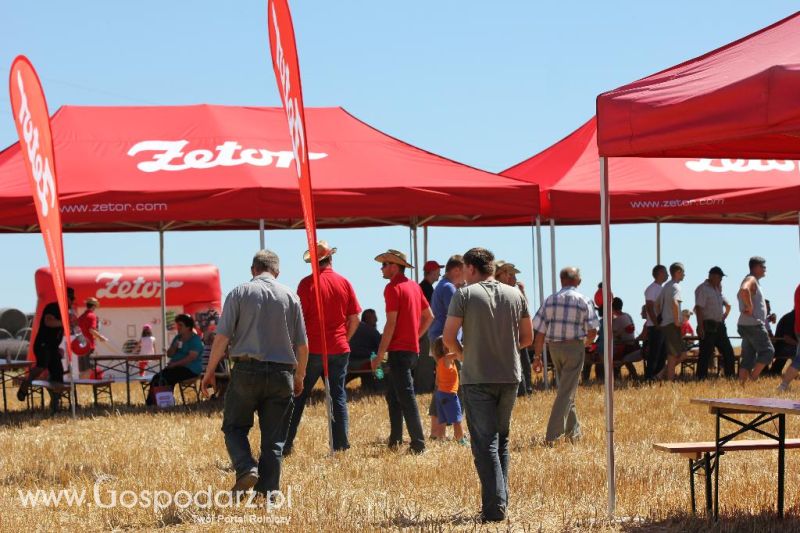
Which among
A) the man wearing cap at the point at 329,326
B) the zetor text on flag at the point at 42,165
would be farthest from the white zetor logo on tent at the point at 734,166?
the zetor text on flag at the point at 42,165

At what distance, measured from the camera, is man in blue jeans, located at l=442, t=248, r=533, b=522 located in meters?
7.08

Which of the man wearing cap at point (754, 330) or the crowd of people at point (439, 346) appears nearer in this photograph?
the crowd of people at point (439, 346)

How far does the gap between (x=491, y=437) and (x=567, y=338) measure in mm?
3489

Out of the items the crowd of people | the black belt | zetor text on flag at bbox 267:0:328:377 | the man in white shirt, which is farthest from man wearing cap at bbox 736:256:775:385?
the black belt

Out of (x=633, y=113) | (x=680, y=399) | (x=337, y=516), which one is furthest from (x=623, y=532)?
(x=680, y=399)

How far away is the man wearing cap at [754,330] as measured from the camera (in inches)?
615

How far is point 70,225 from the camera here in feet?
54.1

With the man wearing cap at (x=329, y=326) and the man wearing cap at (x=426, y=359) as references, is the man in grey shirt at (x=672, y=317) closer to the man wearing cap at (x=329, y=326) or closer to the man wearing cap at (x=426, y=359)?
the man wearing cap at (x=426, y=359)

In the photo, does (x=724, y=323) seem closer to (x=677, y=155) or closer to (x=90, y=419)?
(x=90, y=419)

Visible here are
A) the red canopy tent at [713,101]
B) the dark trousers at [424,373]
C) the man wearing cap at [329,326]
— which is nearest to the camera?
the red canopy tent at [713,101]

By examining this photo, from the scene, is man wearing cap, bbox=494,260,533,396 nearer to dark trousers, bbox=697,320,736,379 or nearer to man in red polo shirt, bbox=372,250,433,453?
man in red polo shirt, bbox=372,250,433,453

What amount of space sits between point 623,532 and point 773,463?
2.78 metres

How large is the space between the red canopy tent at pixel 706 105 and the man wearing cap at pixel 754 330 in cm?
844

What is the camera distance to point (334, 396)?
10211 mm
